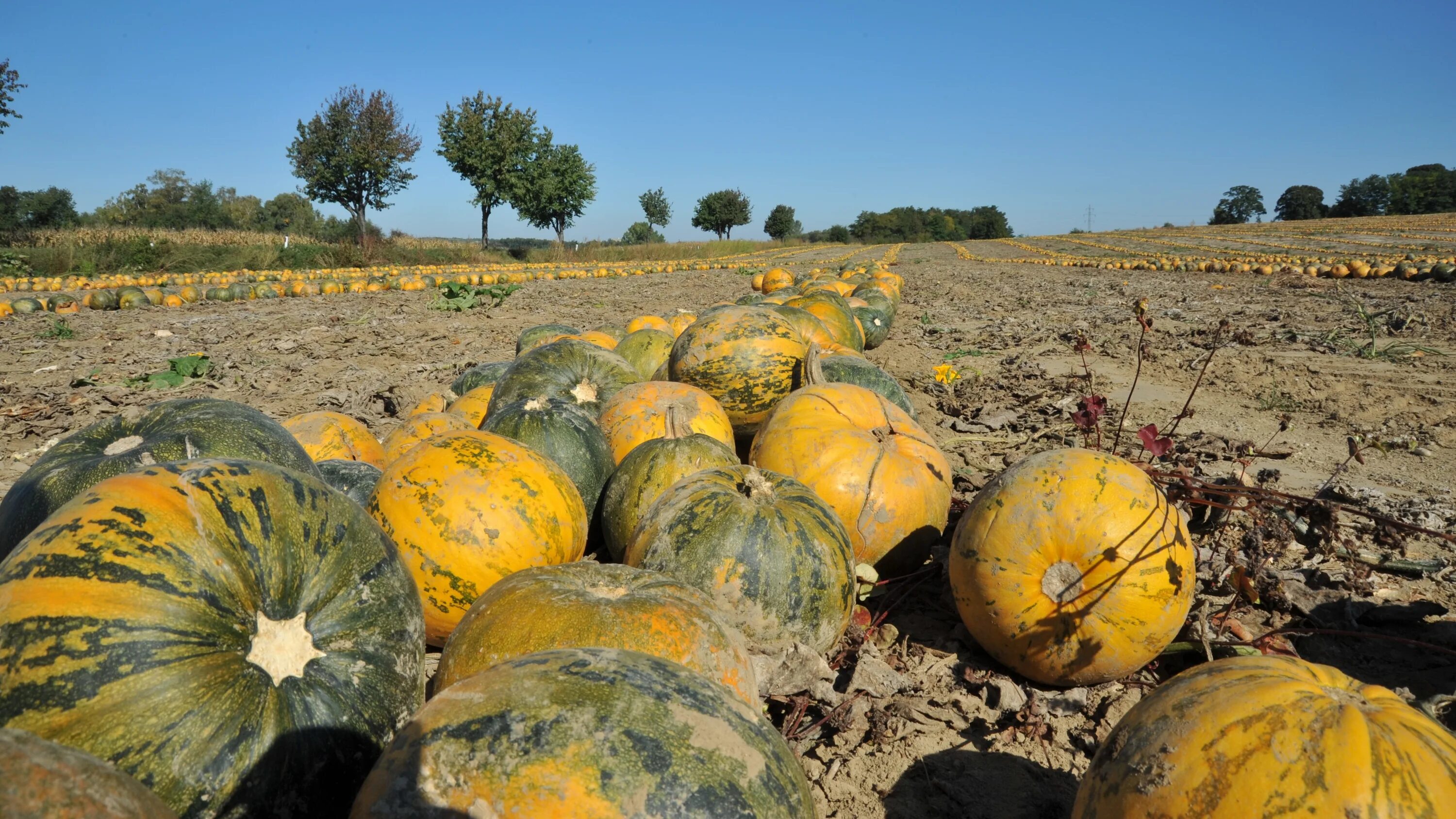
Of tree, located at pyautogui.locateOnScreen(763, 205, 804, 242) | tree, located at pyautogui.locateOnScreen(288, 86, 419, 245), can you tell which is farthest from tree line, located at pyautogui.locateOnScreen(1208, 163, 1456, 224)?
tree, located at pyautogui.locateOnScreen(288, 86, 419, 245)

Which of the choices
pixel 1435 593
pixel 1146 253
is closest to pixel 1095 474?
pixel 1435 593

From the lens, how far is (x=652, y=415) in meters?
4.29

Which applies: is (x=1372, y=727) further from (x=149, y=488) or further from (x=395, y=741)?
(x=149, y=488)

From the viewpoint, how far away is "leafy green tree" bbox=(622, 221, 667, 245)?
297ft

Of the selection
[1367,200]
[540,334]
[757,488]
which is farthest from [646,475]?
[1367,200]

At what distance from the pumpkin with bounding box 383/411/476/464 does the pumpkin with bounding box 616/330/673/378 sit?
179cm

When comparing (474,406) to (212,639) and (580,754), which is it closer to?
(212,639)

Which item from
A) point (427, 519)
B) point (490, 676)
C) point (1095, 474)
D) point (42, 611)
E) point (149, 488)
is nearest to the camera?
point (42, 611)

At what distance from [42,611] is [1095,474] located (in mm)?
2964

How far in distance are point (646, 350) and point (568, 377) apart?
50.6 inches

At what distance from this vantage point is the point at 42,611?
1.49 meters

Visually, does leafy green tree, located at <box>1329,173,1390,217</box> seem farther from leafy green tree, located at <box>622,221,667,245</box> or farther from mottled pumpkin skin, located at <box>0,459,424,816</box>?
mottled pumpkin skin, located at <box>0,459,424,816</box>

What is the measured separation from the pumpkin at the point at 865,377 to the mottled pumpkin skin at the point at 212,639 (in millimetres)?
3695

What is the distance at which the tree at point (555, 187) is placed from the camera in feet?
171
